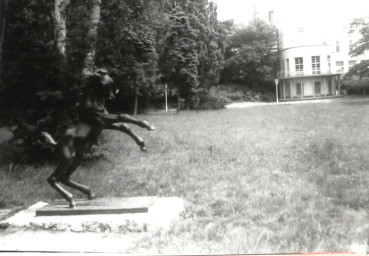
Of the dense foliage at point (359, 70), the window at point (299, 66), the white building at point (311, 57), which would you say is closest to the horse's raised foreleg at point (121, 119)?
the white building at point (311, 57)

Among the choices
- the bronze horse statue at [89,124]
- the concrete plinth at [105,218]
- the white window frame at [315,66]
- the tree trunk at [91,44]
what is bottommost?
the concrete plinth at [105,218]

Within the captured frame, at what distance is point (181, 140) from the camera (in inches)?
268

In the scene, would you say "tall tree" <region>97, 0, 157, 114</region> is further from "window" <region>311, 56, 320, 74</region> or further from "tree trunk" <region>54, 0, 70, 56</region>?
"window" <region>311, 56, 320, 74</region>

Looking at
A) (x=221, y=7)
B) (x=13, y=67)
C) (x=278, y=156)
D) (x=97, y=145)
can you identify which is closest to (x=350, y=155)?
(x=278, y=156)

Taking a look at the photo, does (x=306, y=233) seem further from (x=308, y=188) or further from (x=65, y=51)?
(x=65, y=51)

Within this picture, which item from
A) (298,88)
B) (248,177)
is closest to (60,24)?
(248,177)

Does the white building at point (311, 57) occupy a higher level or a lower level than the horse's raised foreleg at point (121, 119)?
higher

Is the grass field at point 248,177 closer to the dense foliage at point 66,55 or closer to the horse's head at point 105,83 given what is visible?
the dense foliage at point 66,55

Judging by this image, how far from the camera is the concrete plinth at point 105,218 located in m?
3.82

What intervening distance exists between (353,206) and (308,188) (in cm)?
62

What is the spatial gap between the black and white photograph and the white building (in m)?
0.03

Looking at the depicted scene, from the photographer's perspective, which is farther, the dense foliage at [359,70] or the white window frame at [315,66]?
the white window frame at [315,66]

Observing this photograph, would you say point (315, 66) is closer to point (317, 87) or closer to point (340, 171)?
point (317, 87)

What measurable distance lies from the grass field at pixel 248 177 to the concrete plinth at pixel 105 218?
0.49ft
